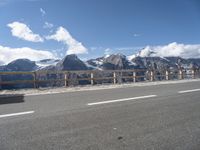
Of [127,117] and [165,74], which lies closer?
[127,117]

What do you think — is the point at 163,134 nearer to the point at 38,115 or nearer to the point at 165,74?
the point at 38,115

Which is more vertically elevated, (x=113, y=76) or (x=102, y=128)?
(x=113, y=76)

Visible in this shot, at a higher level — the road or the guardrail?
the guardrail

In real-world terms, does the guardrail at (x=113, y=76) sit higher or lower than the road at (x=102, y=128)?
higher

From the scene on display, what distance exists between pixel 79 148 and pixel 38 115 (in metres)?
2.83

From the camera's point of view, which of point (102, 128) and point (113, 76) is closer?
point (102, 128)

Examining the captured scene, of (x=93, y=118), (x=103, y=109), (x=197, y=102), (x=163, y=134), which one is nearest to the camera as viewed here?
(x=163, y=134)

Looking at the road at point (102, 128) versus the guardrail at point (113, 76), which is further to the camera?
the guardrail at point (113, 76)

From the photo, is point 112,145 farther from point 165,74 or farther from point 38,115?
point 165,74

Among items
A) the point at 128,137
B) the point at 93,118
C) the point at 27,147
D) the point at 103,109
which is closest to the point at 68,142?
the point at 27,147

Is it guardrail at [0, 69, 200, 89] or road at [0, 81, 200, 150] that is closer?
road at [0, 81, 200, 150]

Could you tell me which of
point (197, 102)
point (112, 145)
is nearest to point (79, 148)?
point (112, 145)

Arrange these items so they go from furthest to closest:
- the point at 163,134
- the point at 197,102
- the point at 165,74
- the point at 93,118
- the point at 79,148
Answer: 1. the point at 165,74
2. the point at 197,102
3. the point at 93,118
4. the point at 163,134
5. the point at 79,148

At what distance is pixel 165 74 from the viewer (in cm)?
2644
